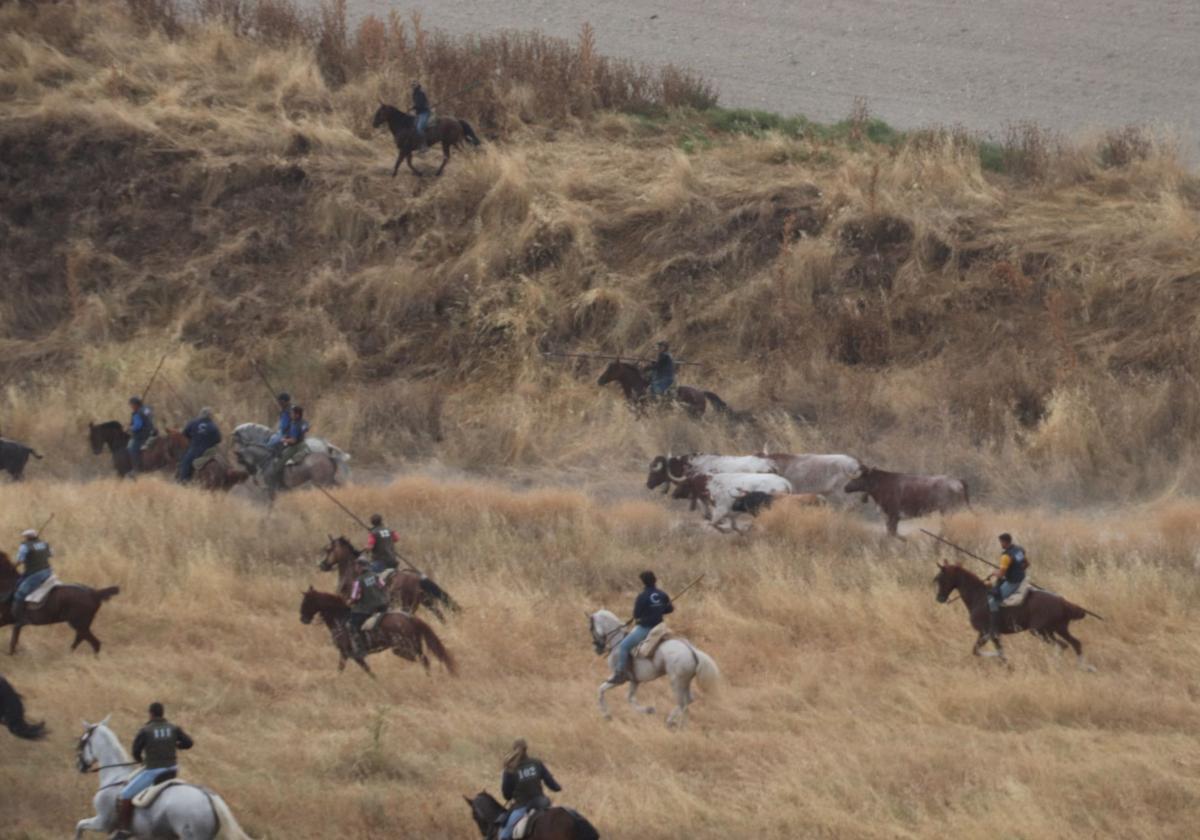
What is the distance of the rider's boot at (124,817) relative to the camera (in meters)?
11.9

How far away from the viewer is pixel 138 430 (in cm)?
2302

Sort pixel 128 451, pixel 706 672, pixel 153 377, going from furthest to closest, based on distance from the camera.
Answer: pixel 153 377 < pixel 128 451 < pixel 706 672

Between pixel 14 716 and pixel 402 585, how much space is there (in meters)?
3.88

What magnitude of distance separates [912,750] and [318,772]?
4.66 m

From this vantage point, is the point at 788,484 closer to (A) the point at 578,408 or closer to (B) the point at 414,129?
(A) the point at 578,408

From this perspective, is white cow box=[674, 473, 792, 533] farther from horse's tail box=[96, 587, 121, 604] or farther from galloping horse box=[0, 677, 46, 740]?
galloping horse box=[0, 677, 46, 740]

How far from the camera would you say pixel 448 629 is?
57.0 ft

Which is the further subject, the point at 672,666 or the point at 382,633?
the point at 382,633

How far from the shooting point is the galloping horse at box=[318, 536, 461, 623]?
16.9 metres

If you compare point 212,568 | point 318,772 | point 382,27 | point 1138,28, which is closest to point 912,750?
point 318,772

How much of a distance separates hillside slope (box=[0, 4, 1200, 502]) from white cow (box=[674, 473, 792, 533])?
2.87 m

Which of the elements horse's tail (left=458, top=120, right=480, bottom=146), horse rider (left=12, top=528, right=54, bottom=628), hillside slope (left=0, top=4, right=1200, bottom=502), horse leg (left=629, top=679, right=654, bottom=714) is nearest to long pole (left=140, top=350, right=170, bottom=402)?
hillside slope (left=0, top=4, right=1200, bottom=502)

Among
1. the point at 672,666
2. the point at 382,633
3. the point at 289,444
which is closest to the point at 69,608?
the point at 382,633

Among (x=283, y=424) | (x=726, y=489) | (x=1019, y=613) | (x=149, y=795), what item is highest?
(x=149, y=795)
